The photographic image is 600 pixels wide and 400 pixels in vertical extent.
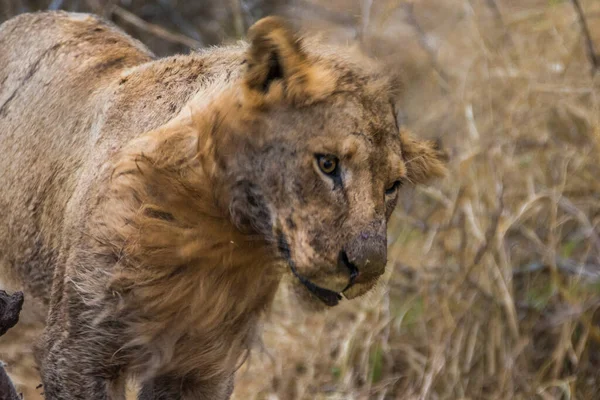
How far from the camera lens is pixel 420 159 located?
279 cm

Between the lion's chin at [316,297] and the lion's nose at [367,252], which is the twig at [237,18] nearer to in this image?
the lion's chin at [316,297]

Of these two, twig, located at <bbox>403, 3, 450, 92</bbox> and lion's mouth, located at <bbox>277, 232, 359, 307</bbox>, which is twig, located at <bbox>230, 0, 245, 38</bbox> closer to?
twig, located at <bbox>403, 3, 450, 92</bbox>

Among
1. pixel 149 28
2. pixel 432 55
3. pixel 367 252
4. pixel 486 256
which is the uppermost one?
pixel 367 252

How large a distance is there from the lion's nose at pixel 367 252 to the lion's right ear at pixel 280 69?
0.36m

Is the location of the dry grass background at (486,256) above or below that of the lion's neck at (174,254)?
below

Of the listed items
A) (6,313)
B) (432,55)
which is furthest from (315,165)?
(432,55)

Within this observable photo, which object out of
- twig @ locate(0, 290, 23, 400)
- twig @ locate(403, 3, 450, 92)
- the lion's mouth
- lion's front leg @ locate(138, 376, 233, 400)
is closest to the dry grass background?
twig @ locate(403, 3, 450, 92)

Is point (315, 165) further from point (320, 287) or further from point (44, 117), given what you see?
point (44, 117)

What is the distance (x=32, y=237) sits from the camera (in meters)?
3.15

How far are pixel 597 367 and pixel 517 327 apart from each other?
36cm

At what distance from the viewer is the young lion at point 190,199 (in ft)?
7.34

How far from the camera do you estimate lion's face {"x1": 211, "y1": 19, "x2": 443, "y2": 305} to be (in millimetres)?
2176

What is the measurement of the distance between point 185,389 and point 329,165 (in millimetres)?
1129

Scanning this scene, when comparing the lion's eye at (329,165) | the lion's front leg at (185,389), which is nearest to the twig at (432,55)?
the lion's front leg at (185,389)
